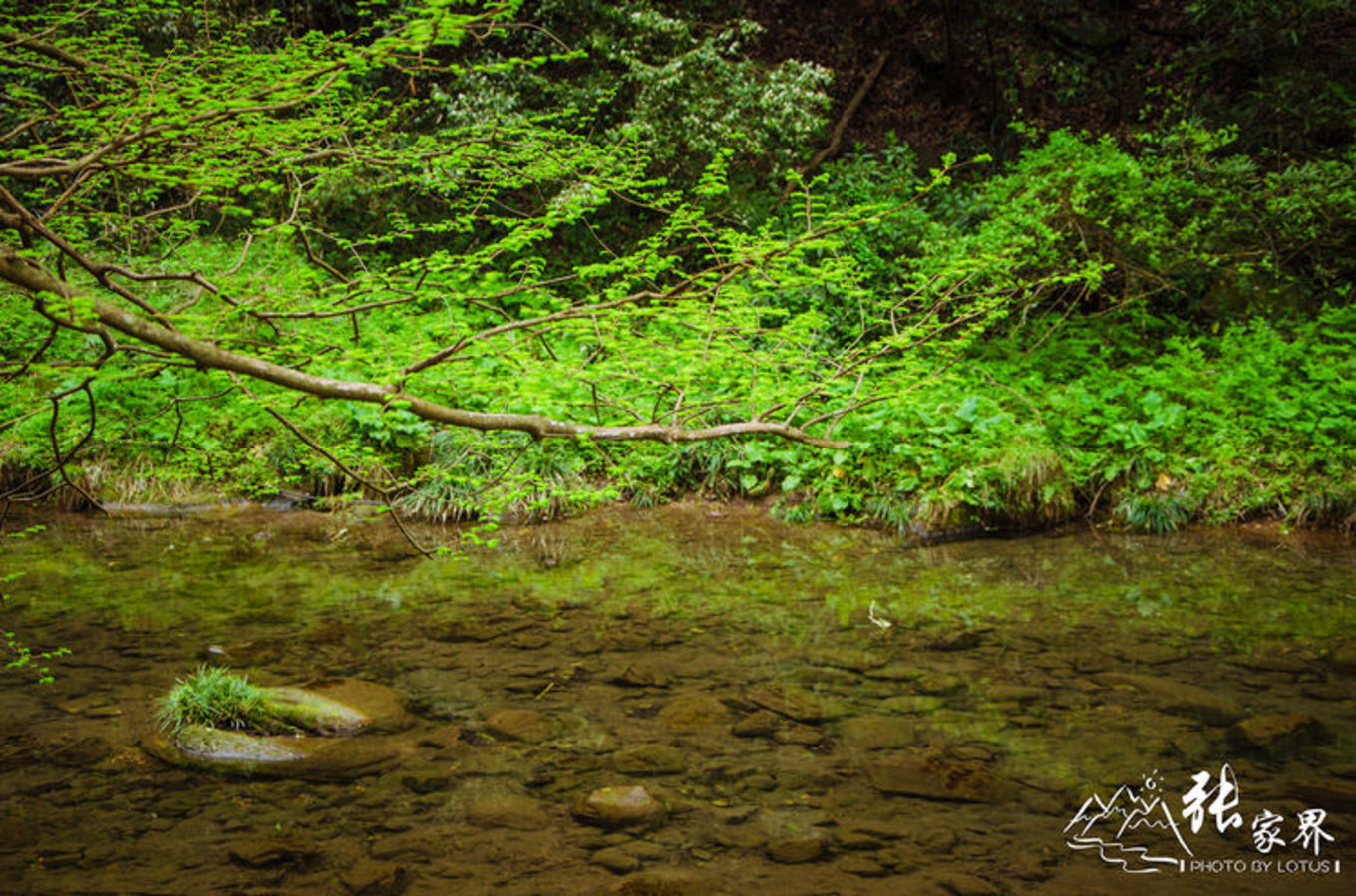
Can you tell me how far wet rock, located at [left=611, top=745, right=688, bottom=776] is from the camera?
425 centimetres

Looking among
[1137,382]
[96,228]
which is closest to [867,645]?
[1137,382]

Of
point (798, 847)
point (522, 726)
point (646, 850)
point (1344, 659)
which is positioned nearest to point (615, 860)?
point (646, 850)

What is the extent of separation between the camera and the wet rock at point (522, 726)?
4598 mm

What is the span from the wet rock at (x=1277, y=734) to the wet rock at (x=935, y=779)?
1343 mm

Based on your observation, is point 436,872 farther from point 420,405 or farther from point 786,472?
point 786,472

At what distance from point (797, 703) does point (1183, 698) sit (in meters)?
2.12

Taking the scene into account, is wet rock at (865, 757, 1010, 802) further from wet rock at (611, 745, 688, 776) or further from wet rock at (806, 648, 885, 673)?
wet rock at (806, 648, 885, 673)

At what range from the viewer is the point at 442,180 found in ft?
15.0

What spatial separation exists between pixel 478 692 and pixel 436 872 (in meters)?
1.67

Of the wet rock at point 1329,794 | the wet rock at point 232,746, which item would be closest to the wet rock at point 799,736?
the wet rock at point 1329,794

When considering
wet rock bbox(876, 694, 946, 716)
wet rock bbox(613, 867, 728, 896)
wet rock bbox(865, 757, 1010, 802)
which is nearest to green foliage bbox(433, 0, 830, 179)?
wet rock bbox(876, 694, 946, 716)
